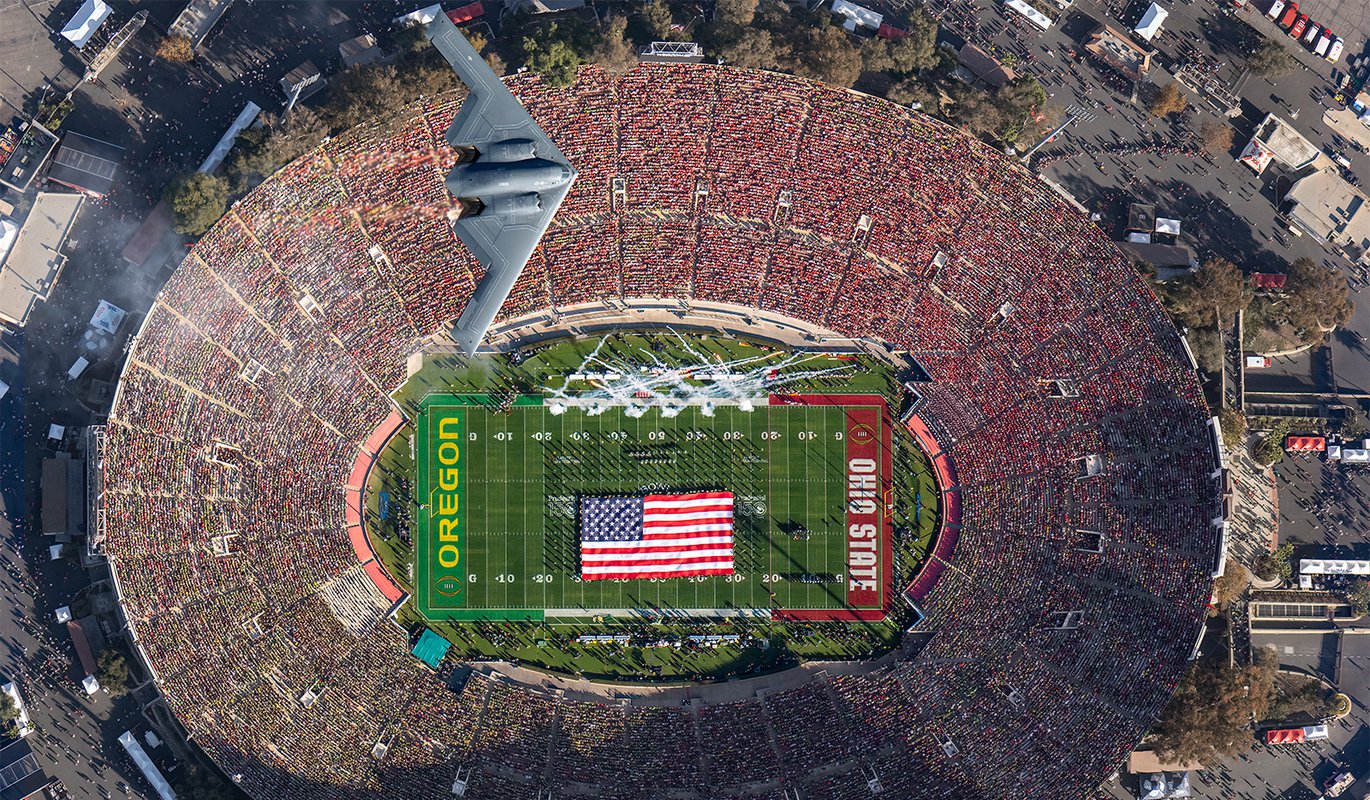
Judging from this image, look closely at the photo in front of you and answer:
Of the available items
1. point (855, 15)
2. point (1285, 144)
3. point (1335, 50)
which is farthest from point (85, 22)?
point (1335, 50)

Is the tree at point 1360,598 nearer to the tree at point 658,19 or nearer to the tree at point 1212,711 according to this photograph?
the tree at point 1212,711

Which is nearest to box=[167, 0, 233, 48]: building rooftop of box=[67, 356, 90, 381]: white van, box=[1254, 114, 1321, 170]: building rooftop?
box=[67, 356, 90, 381]: white van

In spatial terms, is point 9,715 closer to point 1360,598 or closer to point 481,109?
point 481,109

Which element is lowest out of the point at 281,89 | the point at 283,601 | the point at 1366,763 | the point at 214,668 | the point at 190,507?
the point at 1366,763

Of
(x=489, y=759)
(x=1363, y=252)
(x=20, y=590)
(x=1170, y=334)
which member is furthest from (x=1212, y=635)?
(x=20, y=590)

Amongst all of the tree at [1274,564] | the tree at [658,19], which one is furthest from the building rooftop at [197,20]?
the tree at [1274,564]

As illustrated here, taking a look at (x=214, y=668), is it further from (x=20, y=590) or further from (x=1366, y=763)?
(x=1366, y=763)
